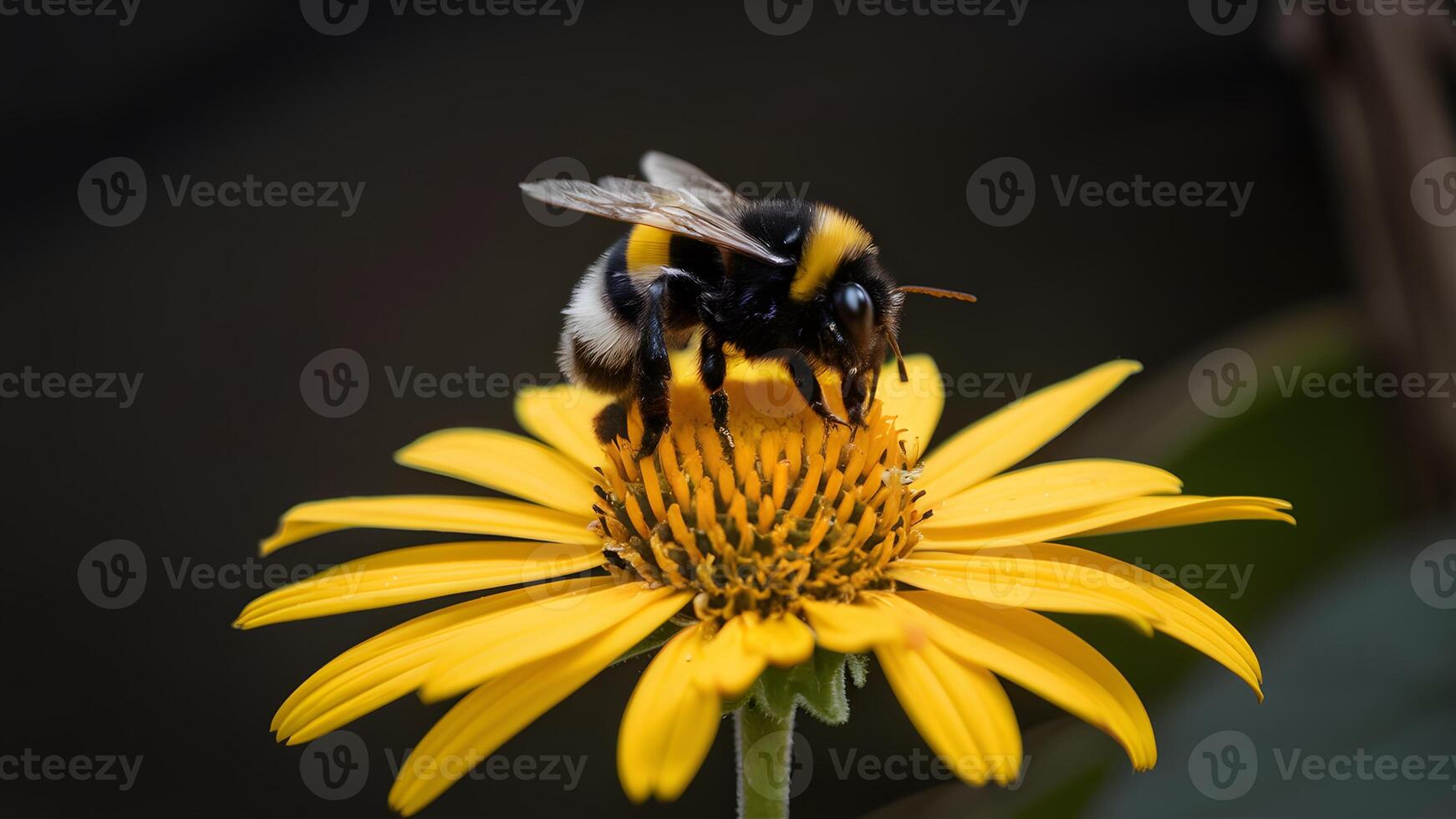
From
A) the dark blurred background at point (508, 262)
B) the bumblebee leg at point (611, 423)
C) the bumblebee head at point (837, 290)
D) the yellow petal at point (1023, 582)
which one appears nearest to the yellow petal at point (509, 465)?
the bumblebee leg at point (611, 423)

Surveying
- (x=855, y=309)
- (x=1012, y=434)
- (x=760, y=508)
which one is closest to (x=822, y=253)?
(x=855, y=309)

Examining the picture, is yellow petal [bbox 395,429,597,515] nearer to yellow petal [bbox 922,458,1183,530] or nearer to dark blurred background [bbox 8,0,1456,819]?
yellow petal [bbox 922,458,1183,530]

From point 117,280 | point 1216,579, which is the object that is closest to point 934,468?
point 1216,579

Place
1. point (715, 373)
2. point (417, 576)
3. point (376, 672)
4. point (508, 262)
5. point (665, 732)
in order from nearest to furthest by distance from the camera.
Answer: point (665, 732), point (376, 672), point (417, 576), point (715, 373), point (508, 262)

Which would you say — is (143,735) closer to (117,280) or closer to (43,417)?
(43,417)

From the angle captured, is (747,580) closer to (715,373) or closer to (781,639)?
(781,639)

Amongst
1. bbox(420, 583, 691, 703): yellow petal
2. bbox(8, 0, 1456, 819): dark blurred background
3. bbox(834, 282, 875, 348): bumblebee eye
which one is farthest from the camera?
bbox(8, 0, 1456, 819): dark blurred background

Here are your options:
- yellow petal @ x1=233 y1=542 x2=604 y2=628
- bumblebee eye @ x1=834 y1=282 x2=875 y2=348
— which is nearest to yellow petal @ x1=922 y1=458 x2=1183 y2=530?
bumblebee eye @ x1=834 y1=282 x2=875 y2=348
